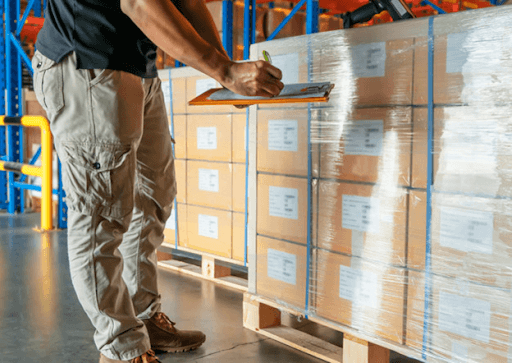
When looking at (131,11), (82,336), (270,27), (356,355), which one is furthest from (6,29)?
(356,355)

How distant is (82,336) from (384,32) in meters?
1.93

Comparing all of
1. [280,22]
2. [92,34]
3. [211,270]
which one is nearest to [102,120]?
[92,34]

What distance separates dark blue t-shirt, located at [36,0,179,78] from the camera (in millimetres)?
1928

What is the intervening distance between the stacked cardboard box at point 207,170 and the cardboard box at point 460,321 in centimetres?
156

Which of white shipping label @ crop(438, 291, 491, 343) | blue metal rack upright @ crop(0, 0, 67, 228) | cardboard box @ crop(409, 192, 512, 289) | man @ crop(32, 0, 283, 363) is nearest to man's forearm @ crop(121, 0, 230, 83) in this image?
man @ crop(32, 0, 283, 363)

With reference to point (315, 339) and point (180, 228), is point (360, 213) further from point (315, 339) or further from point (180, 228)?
point (180, 228)

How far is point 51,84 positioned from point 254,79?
0.75 metres

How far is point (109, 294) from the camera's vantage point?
6.59 feet

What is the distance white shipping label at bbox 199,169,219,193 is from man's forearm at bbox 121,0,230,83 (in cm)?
175

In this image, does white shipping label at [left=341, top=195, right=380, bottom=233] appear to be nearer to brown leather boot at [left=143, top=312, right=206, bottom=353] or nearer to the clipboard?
the clipboard

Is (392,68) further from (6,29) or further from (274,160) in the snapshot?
(6,29)

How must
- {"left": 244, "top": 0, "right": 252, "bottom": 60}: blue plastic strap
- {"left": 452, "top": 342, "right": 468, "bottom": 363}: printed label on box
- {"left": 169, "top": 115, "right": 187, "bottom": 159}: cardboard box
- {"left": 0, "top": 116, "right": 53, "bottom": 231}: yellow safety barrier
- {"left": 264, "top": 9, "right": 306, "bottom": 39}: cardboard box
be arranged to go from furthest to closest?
{"left": 264, "top": 9, "right": 306, "bottom": 39}: cardboard box, {"left": 0, "top": 116, "right": 53, "bottom": 231}: yellow safety barrier, {"left": 244, "top": 0, "right": 252, "bottom": 60}: blue plastic strap, {"left": 169, "top": 115, "right": 187, "bottom": 159}: cardboard box, {"left": 452, "top": 342, "right": 468, "bottom": 363}: printed label on box

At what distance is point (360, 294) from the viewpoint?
2.19m

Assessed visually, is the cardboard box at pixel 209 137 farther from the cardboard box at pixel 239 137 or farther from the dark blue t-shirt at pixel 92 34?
the dark blue t-shirt at pixel 92 34
